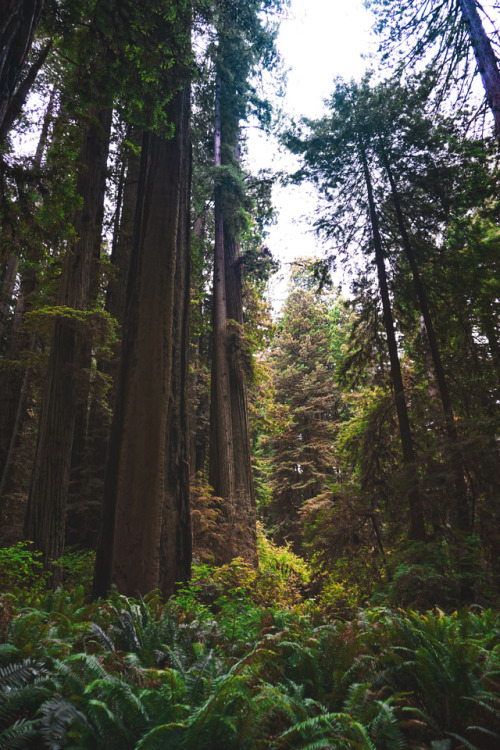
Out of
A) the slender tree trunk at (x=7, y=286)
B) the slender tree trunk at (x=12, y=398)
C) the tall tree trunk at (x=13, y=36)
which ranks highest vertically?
the slender tree trunk at (x=7, y=286)

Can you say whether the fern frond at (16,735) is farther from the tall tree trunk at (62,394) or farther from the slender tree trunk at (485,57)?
the slender tree trunk at (485,57)

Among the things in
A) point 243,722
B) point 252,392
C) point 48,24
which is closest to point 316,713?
point 243,722

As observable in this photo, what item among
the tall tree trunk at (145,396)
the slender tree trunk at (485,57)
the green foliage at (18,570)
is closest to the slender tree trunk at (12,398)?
the green foliage at (18,570)

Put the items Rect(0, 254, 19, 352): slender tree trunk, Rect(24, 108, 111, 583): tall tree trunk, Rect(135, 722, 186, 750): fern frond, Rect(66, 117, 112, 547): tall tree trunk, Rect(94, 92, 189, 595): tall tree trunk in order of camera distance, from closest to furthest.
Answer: Rect(135, 722, 186, 750): fern frond → Rect(94, 92, 189, 595): tall tree trunk → Rect(24, 108, 111, 583): tall tree trunk → Rect(66, 117, 112, 547): tall tree trunk → Rect(0, 254, 19, 352): slender tree trunk

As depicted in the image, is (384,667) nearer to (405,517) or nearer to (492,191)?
(405,517)

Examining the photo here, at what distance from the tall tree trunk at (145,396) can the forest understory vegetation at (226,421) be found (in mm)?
30

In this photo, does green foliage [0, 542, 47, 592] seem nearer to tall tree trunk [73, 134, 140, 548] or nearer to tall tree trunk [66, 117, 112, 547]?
tall tree trunk [73, 134, 140, 548]

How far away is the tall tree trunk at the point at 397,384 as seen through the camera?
7119mm

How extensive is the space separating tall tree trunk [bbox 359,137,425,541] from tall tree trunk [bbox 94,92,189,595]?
14.3ft

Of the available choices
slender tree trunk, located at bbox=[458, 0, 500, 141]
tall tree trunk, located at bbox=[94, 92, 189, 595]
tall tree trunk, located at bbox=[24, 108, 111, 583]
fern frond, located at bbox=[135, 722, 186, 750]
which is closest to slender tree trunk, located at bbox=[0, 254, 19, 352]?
tall tree trunk, located at bbox=[24, 108, 111, 583]

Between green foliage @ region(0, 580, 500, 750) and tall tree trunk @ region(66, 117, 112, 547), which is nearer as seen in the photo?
green foliage @ region(0, 580, 500, 750)

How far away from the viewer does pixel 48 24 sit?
5281 mm

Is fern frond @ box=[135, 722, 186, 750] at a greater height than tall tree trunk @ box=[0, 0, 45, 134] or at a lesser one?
Result: lesser

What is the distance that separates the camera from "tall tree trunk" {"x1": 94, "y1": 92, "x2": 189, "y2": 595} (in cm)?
469
